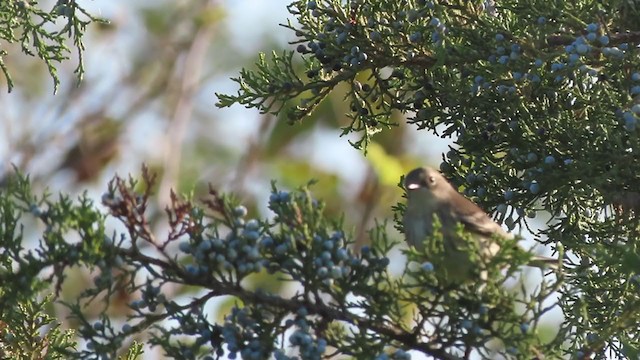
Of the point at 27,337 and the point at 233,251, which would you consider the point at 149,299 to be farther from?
the point at 27,337

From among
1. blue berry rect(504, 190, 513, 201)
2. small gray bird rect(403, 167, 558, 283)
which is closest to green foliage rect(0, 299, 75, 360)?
small gray bird rect(403, 167, 558, 283)

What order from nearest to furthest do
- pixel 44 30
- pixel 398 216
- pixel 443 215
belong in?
1. pixel 443 215
2. pixel 44 30
3. pixel 398 216

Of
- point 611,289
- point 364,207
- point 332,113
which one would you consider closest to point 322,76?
point 611,289

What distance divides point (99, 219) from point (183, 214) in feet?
0.83

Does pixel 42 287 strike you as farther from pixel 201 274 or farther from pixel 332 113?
pixel 332 113

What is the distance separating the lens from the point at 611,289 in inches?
177

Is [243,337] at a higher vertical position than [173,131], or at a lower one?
lower

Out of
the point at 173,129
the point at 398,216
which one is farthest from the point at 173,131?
the point at 398,216

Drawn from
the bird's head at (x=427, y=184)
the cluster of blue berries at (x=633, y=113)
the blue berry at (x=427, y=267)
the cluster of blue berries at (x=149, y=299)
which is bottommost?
the blue berry at (x=427, y=267)

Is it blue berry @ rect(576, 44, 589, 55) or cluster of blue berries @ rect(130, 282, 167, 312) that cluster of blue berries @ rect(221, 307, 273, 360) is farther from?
blue berry @ rect(576, 44, 589, 55)

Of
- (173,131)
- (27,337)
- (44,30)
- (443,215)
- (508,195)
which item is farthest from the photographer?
(173,131)

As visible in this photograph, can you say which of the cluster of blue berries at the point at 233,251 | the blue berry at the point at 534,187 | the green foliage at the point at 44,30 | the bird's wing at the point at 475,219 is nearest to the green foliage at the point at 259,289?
the cluster of blue berries at the point at 233,251

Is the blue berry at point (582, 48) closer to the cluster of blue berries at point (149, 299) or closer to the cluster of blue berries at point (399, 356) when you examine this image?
the cluster of blue berries at point (399, 356)

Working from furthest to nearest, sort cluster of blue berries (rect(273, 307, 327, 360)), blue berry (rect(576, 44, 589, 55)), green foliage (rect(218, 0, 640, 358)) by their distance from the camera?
green foliage (rect(218, 0, 640, 358)), blue berry (rect(576, 44, 589, 55)), cluster of blue berries (rect(273, 307, 327, 360))
